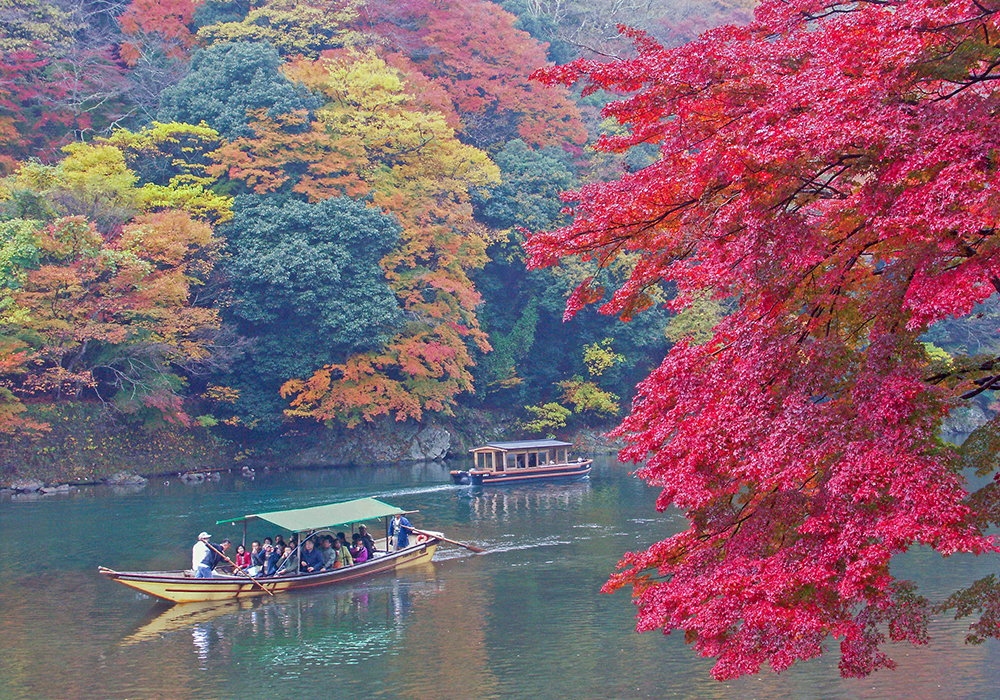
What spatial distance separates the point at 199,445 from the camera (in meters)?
38.2

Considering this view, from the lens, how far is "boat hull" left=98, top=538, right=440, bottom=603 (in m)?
17.9

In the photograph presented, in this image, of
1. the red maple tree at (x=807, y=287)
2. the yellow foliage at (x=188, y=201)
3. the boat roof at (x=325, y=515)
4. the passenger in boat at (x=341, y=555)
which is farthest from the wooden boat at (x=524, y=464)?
the red maple tree at (x=807, y=287)

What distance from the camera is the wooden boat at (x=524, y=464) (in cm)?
3653

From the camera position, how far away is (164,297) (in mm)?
34250

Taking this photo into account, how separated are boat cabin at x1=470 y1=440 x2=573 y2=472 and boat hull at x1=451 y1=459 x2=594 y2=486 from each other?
1.13 feet

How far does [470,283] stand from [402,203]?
206 inches

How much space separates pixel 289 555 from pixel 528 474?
57.9 feet

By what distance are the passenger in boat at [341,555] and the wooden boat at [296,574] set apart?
1.42 feet

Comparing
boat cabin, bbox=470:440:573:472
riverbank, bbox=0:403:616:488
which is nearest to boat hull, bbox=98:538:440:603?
boat cabin, bbox=470:440:573:472

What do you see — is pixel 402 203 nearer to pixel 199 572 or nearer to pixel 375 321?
pixel 375 321

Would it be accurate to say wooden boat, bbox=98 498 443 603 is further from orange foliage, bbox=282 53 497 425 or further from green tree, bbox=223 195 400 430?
green tree, bbox=223 195 400 430

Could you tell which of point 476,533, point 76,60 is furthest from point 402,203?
point 476,533

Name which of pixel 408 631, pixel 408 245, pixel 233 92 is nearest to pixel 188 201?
pixel 233 92

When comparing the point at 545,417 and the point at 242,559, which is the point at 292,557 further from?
the point at 545,417
